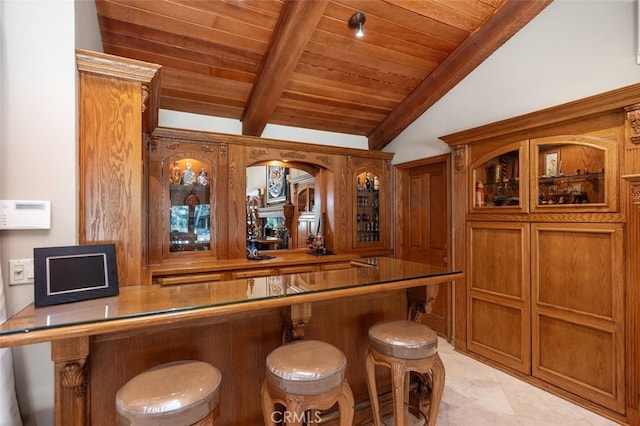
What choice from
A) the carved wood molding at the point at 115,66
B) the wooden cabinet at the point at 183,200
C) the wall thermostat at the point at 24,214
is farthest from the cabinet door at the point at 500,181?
the wall thermostat at the point at 24,214

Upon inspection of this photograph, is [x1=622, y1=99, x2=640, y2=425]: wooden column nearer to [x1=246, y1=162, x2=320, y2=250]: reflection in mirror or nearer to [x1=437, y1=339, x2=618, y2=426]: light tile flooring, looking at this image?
[x1=437, y1=339, x2=618, y2=426]: light tile flooring

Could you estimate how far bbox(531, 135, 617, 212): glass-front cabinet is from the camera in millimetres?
2359

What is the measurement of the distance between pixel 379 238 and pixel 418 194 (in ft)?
2.78

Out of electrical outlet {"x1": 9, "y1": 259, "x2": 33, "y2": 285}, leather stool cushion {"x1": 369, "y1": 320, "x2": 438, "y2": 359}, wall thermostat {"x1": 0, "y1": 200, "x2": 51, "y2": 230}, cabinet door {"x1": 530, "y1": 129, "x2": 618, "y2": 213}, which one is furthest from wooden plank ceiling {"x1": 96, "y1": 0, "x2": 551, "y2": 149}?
leather stool cushion {"x1": 369, "y1": 320, "x2": 438, "y2": 359}

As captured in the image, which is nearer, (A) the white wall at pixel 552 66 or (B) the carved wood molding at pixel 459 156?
(A) the white wall at pixel 552 66

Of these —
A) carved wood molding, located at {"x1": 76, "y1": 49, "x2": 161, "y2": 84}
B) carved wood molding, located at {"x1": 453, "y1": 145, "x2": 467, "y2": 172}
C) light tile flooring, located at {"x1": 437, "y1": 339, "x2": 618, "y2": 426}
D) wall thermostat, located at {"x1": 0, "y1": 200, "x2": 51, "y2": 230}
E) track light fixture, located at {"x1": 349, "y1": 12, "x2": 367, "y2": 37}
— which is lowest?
light tile flooring, located at {"x1": 437, "y1": 339, "x2": 618, "y2": 426}

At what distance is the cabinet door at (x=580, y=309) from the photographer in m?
2.31

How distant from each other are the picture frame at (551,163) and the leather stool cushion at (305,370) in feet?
8.33

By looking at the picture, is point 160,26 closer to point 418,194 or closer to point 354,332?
point 354,332

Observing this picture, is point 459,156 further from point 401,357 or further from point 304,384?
point 304,384

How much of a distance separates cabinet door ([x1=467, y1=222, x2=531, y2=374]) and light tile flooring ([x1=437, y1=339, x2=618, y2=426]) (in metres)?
0.25

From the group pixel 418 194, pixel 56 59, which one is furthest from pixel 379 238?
pixel 56 59

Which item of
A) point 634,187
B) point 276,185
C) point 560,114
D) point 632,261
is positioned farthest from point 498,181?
point 276,185

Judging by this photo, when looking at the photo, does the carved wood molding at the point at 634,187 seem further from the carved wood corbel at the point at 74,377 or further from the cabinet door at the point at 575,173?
the carved wood corbel at the point at 74,377
